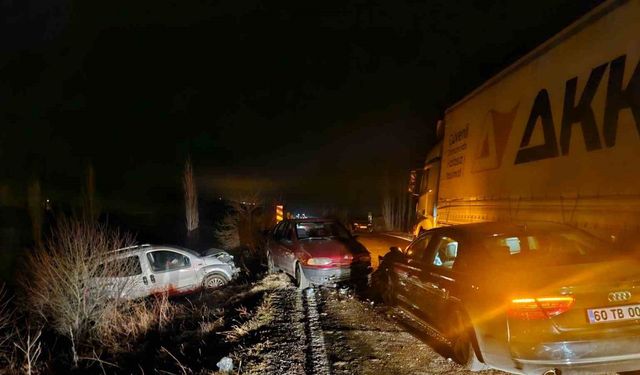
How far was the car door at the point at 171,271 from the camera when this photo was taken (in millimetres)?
10453

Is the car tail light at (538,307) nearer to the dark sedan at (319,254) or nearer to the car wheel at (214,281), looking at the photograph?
the dark sedan at (319,254)

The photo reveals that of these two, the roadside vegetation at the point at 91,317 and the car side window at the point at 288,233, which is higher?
the car side window at the point at 288,233

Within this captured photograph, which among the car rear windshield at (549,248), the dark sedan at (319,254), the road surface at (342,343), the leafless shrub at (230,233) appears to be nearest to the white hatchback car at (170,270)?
the dark sedan at (319,254)

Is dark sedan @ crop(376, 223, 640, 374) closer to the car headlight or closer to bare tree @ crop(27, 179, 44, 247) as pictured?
the car headlight

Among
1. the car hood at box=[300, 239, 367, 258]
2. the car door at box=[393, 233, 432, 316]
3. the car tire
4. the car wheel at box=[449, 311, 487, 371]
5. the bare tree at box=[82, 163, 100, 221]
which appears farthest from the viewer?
the bare tree at box=[82, 163, 100, 221]

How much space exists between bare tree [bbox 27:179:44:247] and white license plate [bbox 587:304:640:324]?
22.6m

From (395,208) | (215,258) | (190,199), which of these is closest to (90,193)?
(190,199)

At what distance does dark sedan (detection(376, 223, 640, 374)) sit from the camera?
12.4 feet

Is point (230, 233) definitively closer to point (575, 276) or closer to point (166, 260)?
point (166, 260)

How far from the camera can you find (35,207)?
23.0m

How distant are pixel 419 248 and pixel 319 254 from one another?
126 inches

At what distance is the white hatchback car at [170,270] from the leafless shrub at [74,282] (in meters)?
0.70

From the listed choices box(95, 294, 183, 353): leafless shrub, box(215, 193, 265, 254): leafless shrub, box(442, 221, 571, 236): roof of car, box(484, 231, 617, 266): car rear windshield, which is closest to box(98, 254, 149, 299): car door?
box(95, 294, 183, 353): leafless shrub

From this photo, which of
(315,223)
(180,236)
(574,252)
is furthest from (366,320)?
(180,236)
